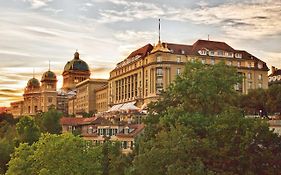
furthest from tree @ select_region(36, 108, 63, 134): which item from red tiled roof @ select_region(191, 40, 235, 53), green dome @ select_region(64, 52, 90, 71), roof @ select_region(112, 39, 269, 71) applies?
green dome @ select_region(64, 52, 90, 71)

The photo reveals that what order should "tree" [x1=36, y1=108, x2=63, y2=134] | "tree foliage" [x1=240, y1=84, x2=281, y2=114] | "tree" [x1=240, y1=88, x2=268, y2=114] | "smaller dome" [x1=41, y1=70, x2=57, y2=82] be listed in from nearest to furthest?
"tree foliage" [x1=240, y1=84, x2=281, y2=114] → "tree" [x1=240, y1=88, x2=268, y2=114] → "tree" [x1=36, y1=108, x2=63, y2=134] → "smaller dome" [x1=41, y1=70, x2=57, y2=82]

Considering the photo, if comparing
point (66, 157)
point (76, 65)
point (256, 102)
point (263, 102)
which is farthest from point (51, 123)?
point (76, 65)

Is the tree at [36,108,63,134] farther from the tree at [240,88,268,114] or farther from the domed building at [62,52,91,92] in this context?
the domed building at [62,52,91,92]

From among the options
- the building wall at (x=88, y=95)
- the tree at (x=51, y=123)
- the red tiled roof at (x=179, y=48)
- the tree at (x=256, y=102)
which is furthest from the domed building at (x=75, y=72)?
the tree at (x=256, y=102)

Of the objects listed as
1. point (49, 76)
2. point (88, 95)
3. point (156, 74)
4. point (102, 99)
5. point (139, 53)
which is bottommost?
point (102, 99)

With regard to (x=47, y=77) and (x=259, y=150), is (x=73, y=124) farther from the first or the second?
(x=47, y=77)

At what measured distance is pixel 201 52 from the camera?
108m

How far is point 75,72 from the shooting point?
19450 centimetres

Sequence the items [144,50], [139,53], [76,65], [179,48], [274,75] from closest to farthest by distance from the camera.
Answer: [179,48]
[144,50]
[139,53]
[274,75]
[76,65]

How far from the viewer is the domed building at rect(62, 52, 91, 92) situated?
7667 inches

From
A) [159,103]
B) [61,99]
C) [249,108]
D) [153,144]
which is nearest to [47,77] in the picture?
[61,99]

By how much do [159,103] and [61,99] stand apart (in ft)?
484

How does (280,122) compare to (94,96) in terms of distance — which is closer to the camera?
(280,122)

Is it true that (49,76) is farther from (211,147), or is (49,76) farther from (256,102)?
(211,147)
